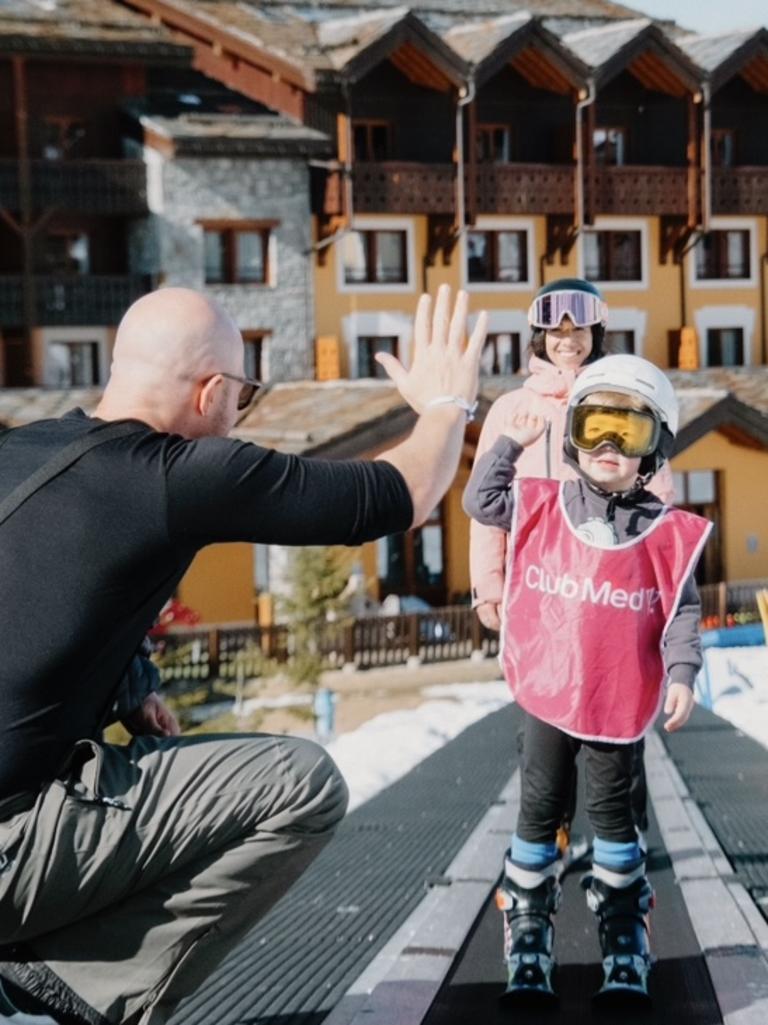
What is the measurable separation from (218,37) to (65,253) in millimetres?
4954

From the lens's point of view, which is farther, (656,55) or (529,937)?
(656,55)

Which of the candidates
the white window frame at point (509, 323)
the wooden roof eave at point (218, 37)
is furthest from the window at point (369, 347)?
the wooden roof eave at point (218, 37)

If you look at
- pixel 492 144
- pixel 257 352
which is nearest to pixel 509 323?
pixel 492 144

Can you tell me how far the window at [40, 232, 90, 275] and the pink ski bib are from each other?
29217 mm

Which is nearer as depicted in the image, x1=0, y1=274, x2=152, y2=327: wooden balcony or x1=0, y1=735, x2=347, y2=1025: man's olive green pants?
x1=0, y1=735, x2=347, y2=1025: man's olive green pants

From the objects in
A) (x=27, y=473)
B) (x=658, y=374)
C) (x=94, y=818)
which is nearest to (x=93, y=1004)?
(x=94, y=818)

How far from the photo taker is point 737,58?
117 ft

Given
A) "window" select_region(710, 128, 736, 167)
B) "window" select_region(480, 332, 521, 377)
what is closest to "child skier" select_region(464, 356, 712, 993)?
"window" select_region(480, 332, 521, 377)

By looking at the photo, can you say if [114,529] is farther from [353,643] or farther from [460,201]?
[460,201]

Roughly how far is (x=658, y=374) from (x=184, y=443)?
151 centimetres

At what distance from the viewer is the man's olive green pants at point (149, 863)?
3.21 m

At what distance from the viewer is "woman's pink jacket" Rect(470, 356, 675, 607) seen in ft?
15.5

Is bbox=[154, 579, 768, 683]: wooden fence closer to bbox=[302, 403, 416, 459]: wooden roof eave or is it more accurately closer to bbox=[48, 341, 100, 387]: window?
bbox=[302, 403, 416, 459]: wooden roof eave

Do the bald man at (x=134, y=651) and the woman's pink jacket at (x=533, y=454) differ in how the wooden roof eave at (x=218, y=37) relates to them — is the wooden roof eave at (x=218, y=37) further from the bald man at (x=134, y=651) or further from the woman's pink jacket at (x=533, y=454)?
the bald man at (x=134, y=651)
